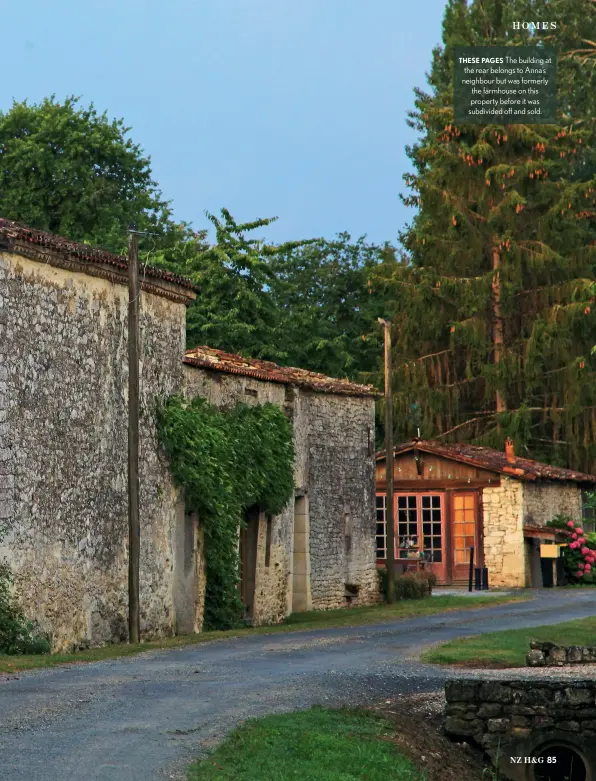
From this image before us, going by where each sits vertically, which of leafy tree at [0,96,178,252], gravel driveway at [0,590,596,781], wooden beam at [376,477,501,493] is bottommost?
gravel driveway at [0,590,596,781]

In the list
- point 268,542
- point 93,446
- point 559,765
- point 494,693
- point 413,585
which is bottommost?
point 559,765

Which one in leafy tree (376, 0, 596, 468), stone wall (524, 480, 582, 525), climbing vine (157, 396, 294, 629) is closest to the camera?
climbing vine (157, 396, 294, 629)

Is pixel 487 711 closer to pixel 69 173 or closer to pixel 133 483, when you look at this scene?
pixel 133 483

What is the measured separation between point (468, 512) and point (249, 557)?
12.2 m

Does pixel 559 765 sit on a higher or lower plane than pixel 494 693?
lower

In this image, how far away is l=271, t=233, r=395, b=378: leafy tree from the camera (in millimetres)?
45438

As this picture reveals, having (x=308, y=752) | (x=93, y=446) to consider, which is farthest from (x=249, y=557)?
(x=308, y=752)

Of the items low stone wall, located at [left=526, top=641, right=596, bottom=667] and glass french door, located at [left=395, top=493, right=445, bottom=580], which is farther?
glass french door, located at [left=395, top=493, right=445, bottom=580]

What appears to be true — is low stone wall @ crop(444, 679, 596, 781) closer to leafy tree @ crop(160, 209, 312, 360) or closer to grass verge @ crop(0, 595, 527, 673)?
grass verge @ crop(0, 595, 527, 673)

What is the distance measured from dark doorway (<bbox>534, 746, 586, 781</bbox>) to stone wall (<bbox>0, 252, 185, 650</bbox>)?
791 cm

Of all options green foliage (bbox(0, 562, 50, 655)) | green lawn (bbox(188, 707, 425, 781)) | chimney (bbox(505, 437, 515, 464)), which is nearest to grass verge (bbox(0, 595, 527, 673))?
green foliage (bbox(0, 562, 50, 655))

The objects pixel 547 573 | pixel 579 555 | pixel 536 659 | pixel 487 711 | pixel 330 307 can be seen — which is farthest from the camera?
pixel 330 307

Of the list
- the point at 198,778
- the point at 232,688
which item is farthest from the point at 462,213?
the point at 198,778

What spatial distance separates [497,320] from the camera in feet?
146
